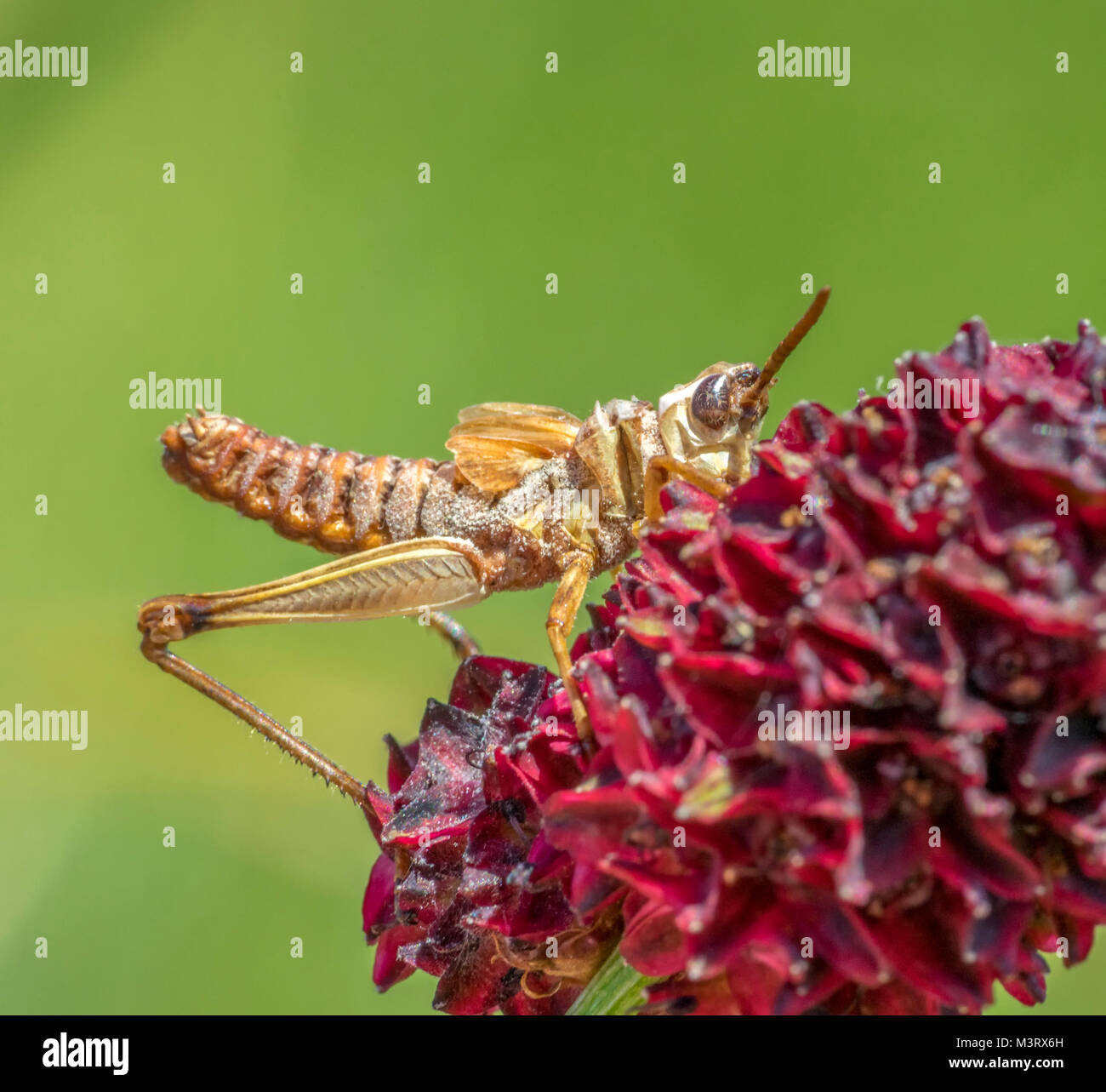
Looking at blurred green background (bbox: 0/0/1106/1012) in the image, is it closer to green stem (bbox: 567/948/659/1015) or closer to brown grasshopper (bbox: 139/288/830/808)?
brown grasshopper (bbox: 139/288/830/808)

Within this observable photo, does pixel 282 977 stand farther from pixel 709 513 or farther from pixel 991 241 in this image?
pixel 991 241

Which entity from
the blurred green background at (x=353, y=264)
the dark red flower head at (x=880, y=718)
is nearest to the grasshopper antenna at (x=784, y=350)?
the dark red flower head at (x=880, y=718)

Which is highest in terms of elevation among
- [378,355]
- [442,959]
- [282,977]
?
[378,355]

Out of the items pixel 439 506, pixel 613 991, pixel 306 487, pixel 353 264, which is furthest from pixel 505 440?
pixel 353 264

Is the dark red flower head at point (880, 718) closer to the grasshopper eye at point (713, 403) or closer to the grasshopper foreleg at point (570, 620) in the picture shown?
the grasshopper foreleg at point (570, 620)

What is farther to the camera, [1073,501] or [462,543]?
[462,543]

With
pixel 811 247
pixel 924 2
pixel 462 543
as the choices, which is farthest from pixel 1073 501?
pixel 924 2
